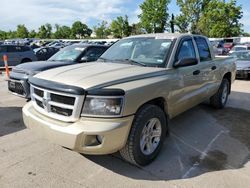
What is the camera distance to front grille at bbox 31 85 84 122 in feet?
10.1

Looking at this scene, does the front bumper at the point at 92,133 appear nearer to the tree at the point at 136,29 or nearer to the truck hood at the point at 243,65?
the truck hood at the point at 243,65

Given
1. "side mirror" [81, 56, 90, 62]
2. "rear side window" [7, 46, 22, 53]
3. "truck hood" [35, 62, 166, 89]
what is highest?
"truck hood" [35, 62, 166, 89]

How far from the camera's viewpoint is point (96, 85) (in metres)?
3.15

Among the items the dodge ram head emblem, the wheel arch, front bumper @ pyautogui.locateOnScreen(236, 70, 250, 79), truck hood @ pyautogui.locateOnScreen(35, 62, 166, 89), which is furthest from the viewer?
front bumper @ pyautogui.locateOnScreen(236, 70, 250, 79)

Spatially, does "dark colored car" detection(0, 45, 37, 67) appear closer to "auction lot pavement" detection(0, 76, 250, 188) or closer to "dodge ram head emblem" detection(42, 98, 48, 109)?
"auction lot pavement" detection(0, 76, 250, 188)

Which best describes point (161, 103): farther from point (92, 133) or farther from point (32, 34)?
point (32, 34)

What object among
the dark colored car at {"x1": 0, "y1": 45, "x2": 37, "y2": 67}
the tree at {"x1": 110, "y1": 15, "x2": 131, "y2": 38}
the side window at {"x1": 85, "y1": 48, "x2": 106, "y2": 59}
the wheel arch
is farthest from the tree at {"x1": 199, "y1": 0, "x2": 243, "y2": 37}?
the wheel arch

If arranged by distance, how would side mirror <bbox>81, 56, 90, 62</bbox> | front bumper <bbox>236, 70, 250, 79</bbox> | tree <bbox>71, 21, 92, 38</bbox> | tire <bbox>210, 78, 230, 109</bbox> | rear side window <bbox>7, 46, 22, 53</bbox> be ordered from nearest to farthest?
tire <bbox>210, 78, 230, 109</bbox>, side mirror <bbox>81, 56, 90, 62</bbox>, front bumper <bbox>236, 70, 250, 79</bbox>, rear side window <bbox>7, 46, 22, 53</bbox>, tree <bbox>71, 21, 92, 38</bbox>

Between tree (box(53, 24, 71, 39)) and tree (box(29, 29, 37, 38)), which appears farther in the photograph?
tree (box(53, 24, 71, 39))

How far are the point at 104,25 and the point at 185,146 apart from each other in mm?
83042

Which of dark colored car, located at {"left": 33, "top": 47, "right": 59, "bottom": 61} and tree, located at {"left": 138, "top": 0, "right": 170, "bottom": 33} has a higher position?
tree, located at {"left": 138, "top": 0, "right": 170, "bottom": 33}

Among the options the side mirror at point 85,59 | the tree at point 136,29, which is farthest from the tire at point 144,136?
the tree at point 136,29

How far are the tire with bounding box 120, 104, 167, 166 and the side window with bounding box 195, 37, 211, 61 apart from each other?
1990 millimetres

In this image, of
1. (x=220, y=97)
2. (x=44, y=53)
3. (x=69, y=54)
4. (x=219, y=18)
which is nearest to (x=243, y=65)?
(x=220, y=97)
